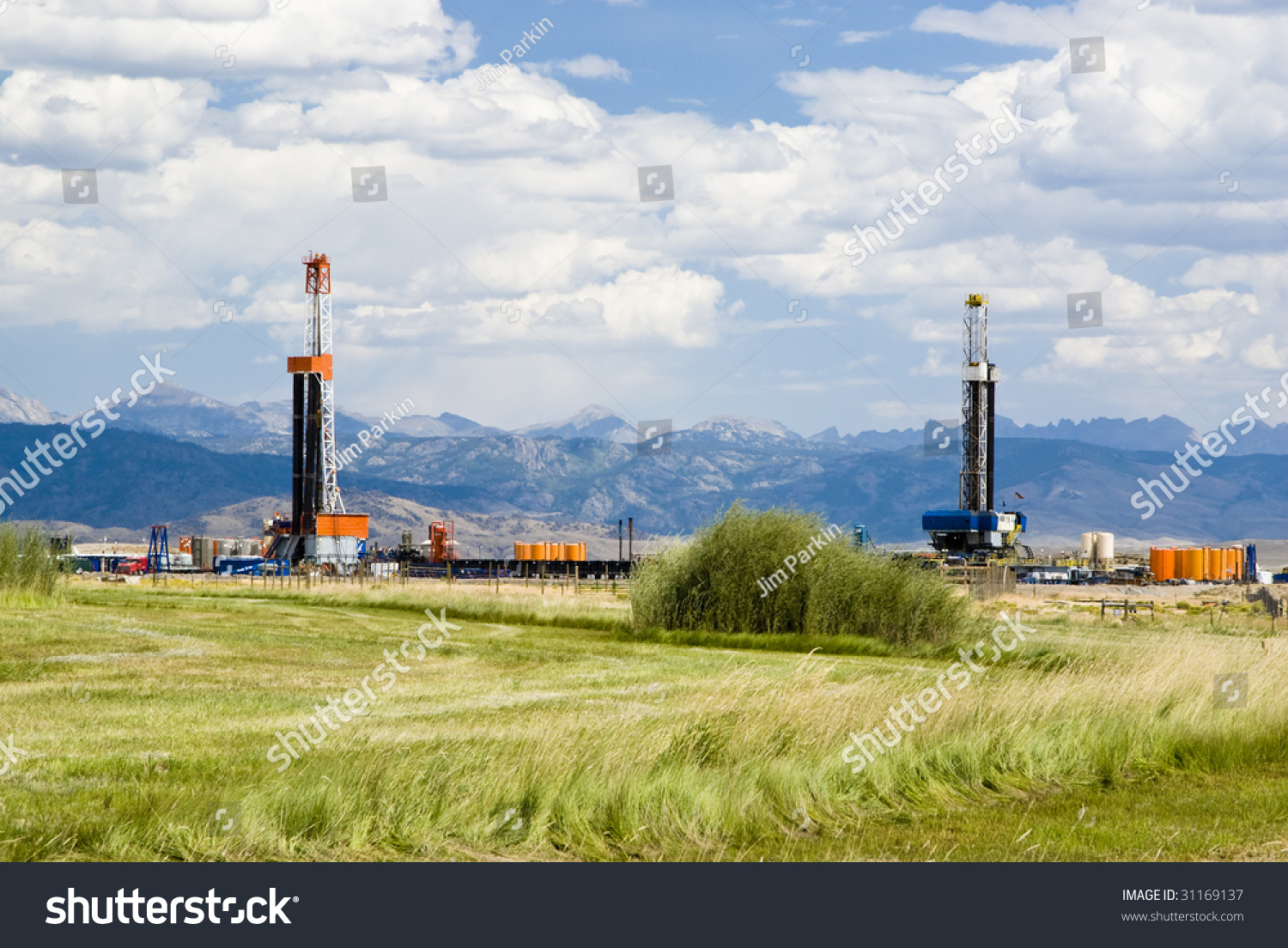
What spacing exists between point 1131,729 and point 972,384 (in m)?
112

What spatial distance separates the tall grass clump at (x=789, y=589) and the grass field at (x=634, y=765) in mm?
11343

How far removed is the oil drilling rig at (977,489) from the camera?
11044 centimetres

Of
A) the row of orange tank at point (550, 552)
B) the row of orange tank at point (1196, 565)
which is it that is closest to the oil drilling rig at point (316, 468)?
the row of orange tank at point (550, 552)

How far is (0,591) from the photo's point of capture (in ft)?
114

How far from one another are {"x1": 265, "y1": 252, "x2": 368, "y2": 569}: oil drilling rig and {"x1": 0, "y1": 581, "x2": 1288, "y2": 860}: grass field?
90.0 metres

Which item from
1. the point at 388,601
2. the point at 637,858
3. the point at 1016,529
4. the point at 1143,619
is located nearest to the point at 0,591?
the point at 388,601

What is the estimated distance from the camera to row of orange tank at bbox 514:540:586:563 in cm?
12781

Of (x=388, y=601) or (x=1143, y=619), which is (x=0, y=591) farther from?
(x=1143, y=619)

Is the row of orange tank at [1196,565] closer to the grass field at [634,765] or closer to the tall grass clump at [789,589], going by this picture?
the tall grass clump at [789,589]

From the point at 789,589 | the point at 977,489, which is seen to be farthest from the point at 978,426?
the point at 789,589
